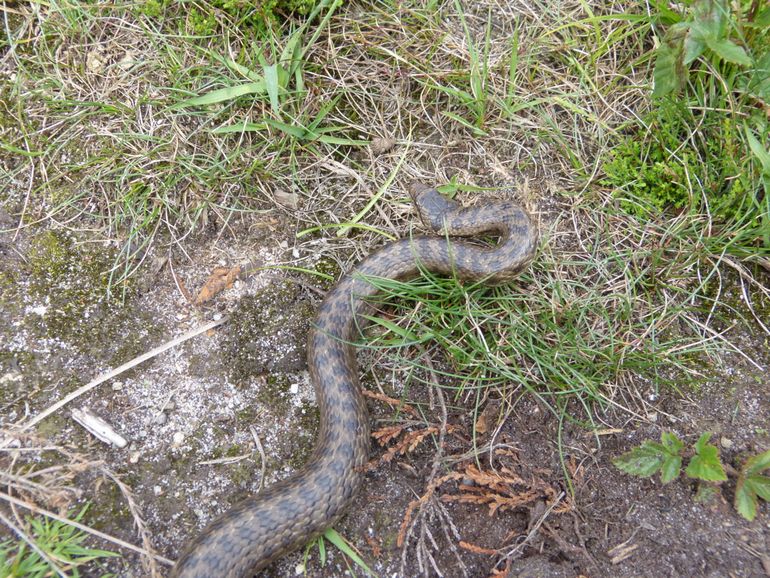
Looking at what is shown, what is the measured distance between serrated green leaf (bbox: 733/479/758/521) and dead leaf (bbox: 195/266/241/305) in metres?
3.58

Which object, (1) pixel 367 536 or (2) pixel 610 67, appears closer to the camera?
(1) pixel 367 536

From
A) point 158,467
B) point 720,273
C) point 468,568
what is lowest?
point 468,568

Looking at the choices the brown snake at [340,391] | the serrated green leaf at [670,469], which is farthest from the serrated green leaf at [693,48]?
the serrated green leaf at [670,469]

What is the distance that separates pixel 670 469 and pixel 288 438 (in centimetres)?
244

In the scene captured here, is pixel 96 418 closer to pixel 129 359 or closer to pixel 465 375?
pixel 129 359

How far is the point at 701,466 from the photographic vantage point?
325cm

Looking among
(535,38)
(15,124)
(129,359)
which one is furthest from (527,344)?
(15,124)

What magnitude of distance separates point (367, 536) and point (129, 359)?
201 cm

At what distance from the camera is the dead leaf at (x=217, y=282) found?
3.98 meters

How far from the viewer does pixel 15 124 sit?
161 inches

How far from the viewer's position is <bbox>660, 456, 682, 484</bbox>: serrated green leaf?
3.34 m

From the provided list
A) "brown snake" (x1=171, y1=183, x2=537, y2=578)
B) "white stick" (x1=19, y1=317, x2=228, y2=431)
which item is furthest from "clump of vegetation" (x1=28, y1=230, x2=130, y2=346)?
"brown snake" (x1=171, y1=183, x2=537, y2=578)

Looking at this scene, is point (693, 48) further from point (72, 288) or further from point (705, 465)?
point (72, 288)

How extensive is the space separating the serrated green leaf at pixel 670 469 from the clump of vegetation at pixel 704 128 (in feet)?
5.47
